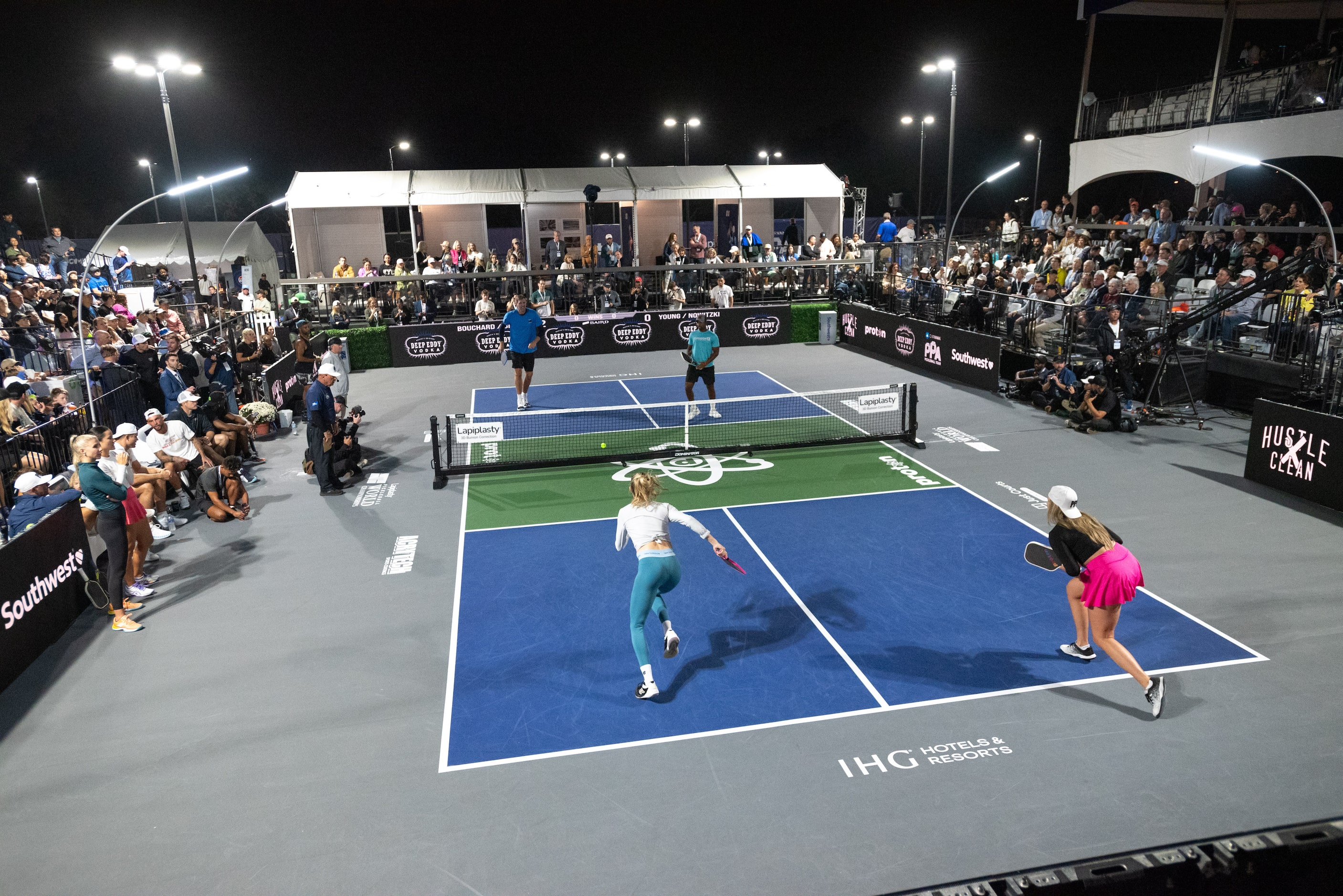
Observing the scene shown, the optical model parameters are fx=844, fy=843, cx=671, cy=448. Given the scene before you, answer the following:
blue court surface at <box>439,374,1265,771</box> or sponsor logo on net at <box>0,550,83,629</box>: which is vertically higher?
sponsor logo on net at <box>0,550,83,629</box>

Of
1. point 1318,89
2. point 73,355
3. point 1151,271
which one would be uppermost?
point 1318,89

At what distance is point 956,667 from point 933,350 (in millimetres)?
15342

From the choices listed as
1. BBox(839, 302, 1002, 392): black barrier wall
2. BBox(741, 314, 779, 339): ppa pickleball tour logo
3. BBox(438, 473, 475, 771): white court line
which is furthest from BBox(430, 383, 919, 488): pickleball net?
BBox(741, 314, 779, 339): ppa pickleball tour logo

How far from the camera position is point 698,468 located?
14.3 meters

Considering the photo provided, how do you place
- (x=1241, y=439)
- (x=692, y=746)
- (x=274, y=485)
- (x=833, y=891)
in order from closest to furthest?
(x=833, y=891)
(x=692, y=746)
(x=274, y=485)
(x=1241, y=439)

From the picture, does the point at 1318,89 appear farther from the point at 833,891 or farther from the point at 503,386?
the point at 833,891

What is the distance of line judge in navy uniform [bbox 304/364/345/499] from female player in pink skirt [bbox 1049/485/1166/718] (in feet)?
34.7

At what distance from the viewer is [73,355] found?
16516mm

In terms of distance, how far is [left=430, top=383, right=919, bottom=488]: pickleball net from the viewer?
14.4 metres

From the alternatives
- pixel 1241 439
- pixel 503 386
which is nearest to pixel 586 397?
pixel 503 386

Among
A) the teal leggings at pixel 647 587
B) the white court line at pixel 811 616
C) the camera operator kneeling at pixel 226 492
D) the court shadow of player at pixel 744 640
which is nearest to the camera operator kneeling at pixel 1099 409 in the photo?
the white court line at pixel 811 616

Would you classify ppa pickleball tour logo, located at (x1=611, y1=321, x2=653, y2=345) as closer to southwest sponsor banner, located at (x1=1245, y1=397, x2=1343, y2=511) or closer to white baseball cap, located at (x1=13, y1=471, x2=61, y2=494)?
southwest sponsor banner, located at (x1=1245, y1=397, x2=1343, y2=511)

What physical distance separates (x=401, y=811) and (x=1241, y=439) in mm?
15683

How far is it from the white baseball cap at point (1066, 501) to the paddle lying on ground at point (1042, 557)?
0.37 metres
